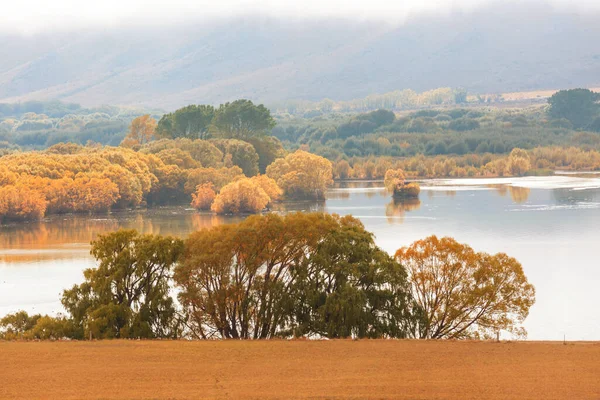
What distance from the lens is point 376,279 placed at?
26.5 m

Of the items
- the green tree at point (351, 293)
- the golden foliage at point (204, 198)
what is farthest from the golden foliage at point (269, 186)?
the green tree at point (351, 293)

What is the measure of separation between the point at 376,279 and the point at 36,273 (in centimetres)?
2154

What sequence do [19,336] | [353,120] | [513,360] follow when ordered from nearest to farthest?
[513,360] → [19,336] → [353,120]

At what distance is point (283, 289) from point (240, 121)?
254 feet

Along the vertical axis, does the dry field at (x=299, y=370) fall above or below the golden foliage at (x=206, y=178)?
below

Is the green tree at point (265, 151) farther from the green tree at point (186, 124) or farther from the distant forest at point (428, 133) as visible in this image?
the distant forest at point (428, 133)

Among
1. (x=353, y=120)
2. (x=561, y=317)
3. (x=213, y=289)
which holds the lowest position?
(x=561, y=317)

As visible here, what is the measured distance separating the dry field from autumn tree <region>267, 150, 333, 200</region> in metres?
57.9

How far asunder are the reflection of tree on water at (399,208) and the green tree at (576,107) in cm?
8251

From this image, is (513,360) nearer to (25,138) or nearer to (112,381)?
(112,381)

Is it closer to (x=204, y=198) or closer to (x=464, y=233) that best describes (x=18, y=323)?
(x=464, y=233)

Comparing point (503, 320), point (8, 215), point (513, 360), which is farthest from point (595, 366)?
point (8, 215)

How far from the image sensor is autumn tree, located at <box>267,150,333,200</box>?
81.7 m

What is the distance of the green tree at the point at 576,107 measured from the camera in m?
154
